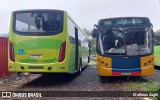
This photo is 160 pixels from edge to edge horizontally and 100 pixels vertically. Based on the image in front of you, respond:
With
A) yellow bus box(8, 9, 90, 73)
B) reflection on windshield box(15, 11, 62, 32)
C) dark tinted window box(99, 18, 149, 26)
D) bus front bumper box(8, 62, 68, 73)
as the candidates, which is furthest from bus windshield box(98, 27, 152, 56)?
reflection on windshield box(15, 11, 62, 32)

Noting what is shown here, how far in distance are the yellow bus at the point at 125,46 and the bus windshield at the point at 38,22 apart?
7.40 ft

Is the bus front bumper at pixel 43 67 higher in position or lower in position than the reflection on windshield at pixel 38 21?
lower

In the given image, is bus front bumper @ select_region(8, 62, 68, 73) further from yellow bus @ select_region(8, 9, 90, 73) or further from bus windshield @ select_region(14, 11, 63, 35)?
bus windshield @ select_region(14, 11, 63, 35)

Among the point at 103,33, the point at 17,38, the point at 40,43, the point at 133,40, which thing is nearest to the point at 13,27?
the point at 17,38

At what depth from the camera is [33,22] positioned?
12.9 m

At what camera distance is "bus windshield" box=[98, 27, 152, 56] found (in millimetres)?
13812

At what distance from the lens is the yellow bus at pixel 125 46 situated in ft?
44.8

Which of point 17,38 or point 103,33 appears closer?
point 17,38

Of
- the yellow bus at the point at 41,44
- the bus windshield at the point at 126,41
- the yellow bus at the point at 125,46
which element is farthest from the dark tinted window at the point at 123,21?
the yellow bus at the point at 41,44

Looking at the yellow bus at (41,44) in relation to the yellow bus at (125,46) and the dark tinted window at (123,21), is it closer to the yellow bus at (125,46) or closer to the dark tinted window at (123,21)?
the yellow bus at (125,46)

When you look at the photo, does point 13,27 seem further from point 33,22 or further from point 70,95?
point 70,95

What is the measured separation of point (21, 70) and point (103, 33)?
13.7 ft

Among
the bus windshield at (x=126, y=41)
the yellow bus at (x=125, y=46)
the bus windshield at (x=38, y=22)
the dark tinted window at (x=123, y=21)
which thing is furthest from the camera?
the dark tinted window at (x=123, y=21)

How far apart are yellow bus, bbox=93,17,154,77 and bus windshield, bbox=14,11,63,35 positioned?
2.25 meters
